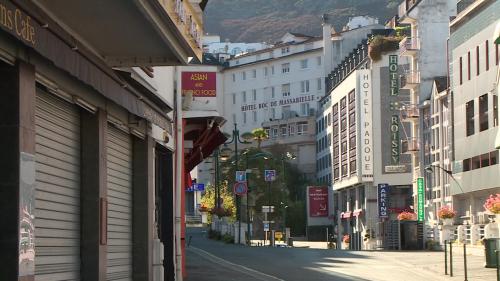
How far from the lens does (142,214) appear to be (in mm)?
17906

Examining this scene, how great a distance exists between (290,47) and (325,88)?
1218 cm

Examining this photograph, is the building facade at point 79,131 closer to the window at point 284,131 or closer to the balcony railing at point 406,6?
the balcony railing at point 406,6

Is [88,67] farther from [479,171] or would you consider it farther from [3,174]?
[479,171]

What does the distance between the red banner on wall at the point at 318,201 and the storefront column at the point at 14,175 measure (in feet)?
297

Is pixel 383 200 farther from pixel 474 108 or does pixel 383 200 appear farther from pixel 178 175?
pixel 178 175

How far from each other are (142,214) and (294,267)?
538 inches

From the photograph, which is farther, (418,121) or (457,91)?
(418,121)

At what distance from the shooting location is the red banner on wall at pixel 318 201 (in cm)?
10025

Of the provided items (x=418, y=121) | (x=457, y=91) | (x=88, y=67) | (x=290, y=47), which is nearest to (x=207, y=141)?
(x=88, y=67)

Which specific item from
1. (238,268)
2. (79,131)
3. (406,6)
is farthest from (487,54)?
(79,131)

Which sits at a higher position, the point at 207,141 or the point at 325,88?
the point at 325,88

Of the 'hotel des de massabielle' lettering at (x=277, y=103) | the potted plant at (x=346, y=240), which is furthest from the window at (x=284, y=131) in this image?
the potted plant at (x=346, y=240)

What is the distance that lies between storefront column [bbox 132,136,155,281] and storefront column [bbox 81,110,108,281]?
154 inches

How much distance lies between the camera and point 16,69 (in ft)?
32.6
